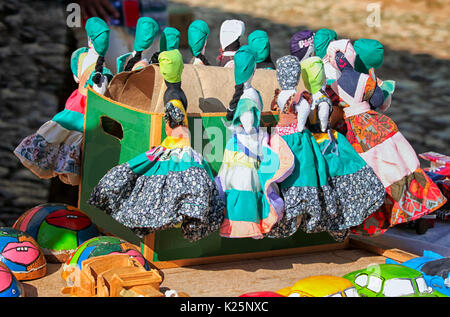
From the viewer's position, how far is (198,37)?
464 centimetres

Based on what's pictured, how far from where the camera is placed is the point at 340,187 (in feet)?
12.6

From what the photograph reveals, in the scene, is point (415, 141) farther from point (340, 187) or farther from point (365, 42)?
point (340, 187)

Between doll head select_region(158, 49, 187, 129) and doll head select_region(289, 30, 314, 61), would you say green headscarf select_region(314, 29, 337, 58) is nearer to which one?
doll head select_region(289, 30, 314, 61)

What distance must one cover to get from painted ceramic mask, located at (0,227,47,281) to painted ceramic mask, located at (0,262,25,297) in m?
0.36

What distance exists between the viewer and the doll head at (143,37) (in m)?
4.33

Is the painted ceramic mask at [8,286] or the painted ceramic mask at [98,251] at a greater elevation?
the painted ceramic mask at [8,286]

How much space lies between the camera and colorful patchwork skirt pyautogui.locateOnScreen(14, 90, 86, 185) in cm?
413

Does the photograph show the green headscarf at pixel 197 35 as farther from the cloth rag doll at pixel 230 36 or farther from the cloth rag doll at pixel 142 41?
the cloth rag doll at pixel 142 41

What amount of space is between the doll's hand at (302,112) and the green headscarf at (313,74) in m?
0.16

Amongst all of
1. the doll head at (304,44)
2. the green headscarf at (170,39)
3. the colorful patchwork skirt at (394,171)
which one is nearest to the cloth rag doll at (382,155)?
the colorful patchwork skirt at (394,171)

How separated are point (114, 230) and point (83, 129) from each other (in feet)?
2.57

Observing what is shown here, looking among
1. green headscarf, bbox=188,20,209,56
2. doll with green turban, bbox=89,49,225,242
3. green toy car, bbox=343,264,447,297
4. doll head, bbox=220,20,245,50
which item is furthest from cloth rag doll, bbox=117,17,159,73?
green toy car, bbox=343,264,447,297

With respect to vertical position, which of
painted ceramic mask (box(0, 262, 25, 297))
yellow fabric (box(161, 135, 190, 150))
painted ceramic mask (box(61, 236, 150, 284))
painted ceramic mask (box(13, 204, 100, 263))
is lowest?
painted ceramic mask (box(13, 204, 100, 263))
